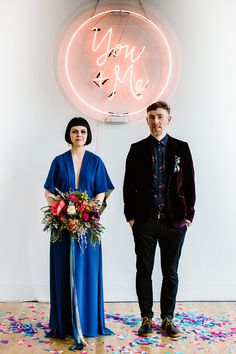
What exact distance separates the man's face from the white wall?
754 mm

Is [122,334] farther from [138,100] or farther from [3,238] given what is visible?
[138,100]

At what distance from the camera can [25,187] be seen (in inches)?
171

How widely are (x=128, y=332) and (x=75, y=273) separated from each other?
0.61 metres

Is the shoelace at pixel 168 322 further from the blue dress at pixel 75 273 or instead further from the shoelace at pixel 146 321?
the blue dress at pixel 75 273

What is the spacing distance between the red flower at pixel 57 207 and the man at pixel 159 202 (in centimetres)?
52

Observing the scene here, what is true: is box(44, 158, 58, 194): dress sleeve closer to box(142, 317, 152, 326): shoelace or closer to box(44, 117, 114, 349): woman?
box(44, 117, 114, 349): woman

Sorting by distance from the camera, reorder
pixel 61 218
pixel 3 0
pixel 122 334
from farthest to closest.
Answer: pixel 3 0 → pixel 122 334 → pixel 61 218

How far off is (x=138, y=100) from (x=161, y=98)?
0.19m

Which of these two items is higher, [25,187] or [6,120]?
[6,120]

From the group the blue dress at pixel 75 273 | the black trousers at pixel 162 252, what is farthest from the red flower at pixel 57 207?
the black trousers at pixel 162 252

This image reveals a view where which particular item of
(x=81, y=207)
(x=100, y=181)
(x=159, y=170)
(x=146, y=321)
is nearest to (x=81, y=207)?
(x=81, y=207)

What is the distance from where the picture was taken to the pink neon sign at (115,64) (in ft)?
14.0

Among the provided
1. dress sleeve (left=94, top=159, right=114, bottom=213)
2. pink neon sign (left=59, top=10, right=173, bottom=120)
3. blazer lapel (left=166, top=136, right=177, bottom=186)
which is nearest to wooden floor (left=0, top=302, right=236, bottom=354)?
dress sleeve (left=94, top=159, right=114, bottom=213)

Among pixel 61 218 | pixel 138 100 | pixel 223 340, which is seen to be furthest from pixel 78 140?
pixel 223 340
